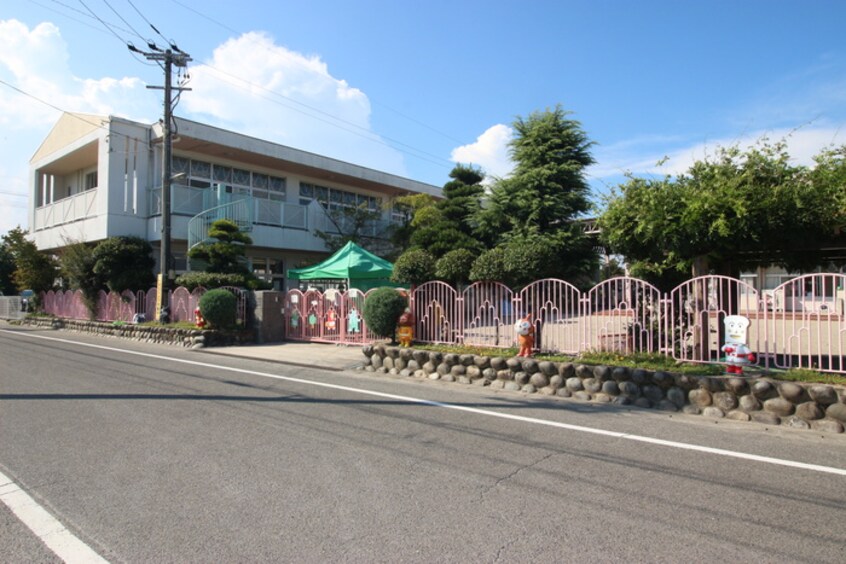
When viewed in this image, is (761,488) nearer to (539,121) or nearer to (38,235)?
(539,121)

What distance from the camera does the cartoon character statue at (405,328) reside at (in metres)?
11.6

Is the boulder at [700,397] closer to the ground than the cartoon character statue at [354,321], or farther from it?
closer to the ground

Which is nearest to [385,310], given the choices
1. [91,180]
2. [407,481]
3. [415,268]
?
[415,268]

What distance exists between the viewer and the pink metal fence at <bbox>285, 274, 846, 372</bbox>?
752cm

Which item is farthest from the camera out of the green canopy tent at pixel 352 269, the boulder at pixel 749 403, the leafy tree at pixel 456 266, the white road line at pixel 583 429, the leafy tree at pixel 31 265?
the leafy tree at pixel 31 265

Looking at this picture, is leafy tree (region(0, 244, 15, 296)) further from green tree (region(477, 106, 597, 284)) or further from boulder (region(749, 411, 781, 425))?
boulder (region(749, 411, 781, 425))

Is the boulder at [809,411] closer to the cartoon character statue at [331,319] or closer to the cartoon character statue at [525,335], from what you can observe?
the cartoon character statue at [525,335]

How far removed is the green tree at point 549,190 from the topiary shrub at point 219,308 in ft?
28.1

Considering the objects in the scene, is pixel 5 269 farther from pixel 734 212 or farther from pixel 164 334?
Answer: pixel 734 212

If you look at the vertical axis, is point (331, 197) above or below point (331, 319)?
above

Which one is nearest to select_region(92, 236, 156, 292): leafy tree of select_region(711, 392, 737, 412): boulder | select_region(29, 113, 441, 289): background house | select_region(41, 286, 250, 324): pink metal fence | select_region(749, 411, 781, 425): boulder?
select_region(41, 286, 250, 324): pink metal fence

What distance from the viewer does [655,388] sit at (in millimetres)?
7715

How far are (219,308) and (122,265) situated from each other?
8.43 metres

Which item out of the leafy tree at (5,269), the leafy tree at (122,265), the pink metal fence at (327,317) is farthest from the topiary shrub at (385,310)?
the leafy tree at (5,269)
